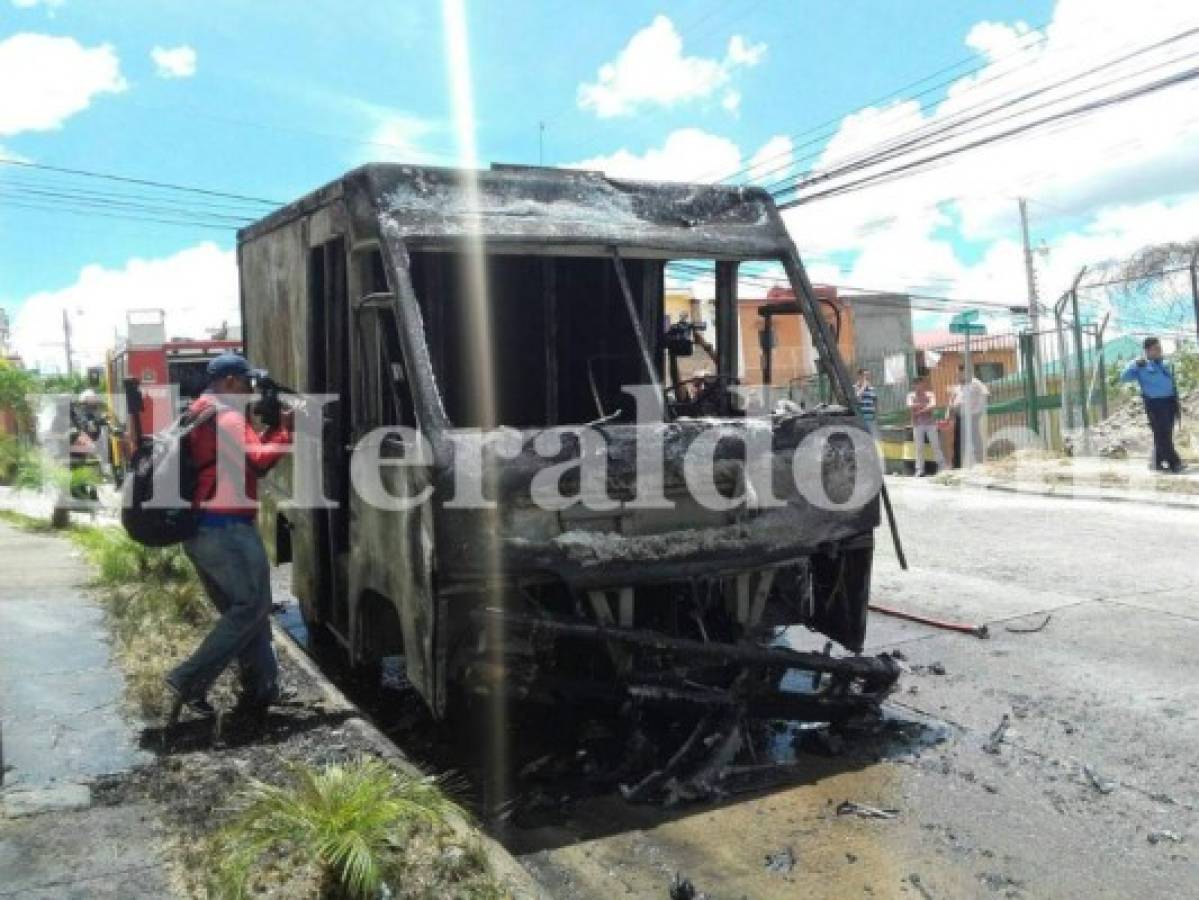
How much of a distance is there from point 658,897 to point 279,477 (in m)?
3.82

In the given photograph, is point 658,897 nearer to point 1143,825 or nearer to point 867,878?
point 867,878

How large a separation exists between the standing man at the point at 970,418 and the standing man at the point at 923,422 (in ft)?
1.38

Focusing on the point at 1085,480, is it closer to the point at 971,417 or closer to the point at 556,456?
the point at 971,417

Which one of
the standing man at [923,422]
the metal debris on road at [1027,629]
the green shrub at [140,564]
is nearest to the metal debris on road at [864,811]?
the metal debris on road at [1027,629]

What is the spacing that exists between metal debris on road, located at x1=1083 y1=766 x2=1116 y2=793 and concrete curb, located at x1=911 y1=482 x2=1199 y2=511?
745 centimetres

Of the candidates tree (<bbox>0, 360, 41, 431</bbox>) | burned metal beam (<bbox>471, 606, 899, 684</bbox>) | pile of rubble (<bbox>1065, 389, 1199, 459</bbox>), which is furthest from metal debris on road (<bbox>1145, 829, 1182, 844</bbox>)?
tree (<bbox>0, 360, 41, 431</bbox>)

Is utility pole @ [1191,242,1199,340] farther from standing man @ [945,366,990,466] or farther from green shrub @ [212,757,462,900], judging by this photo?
green shrub @ [212,757,462,900]

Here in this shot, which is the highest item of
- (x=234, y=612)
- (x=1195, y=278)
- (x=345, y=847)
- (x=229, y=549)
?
(x=1195, y=278)

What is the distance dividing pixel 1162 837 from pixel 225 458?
13.2 ft

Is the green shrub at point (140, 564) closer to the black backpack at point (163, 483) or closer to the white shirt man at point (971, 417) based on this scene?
the black backpack at point (163, 483)

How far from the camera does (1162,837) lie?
373cm

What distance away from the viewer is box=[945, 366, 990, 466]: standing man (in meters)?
15.5

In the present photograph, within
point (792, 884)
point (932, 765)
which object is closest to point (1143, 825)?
point (932, 765)

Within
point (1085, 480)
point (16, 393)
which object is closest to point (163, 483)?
point (1085, 480)
